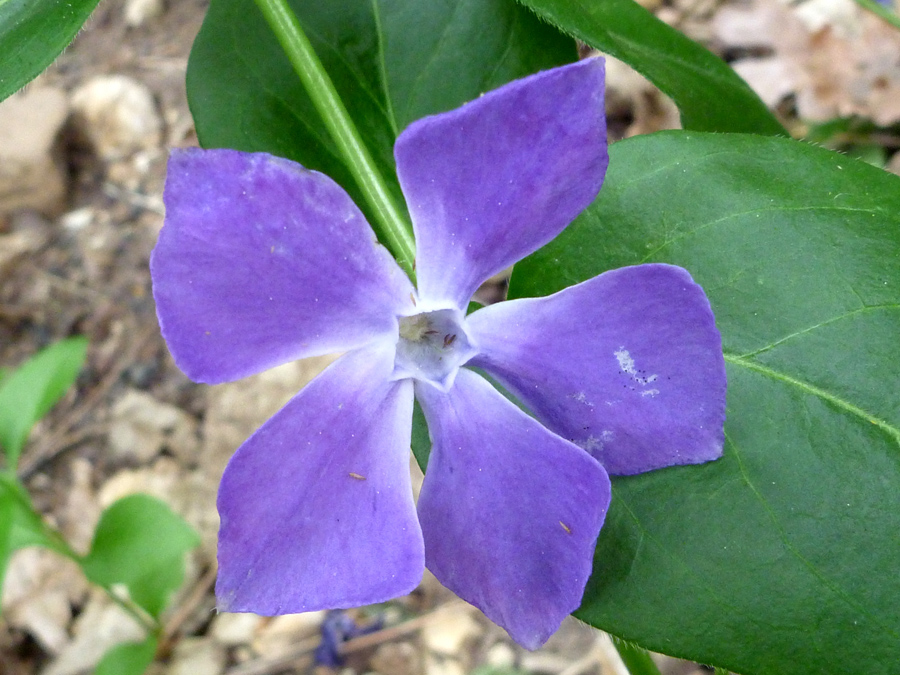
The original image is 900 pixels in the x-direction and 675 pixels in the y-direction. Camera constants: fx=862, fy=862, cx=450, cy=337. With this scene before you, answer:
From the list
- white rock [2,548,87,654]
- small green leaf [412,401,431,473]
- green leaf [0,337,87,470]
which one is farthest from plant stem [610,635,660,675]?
white rock [2,548,87,654]

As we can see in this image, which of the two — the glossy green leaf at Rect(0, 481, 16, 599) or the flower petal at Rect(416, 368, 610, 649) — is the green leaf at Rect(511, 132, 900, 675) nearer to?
the flower petal at Rect(416, 368, 610, 649)

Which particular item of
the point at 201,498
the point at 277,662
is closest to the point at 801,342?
the point at 277,662

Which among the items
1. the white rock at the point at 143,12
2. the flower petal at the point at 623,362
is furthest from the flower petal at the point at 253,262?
the white rock at the point at 143,12

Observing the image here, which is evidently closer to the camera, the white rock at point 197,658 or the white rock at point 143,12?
the white rock at point 197,658

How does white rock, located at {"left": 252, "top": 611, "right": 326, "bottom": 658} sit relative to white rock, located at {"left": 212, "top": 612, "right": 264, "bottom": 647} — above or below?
below

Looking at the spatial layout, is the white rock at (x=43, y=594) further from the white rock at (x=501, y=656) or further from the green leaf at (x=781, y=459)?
the green leaf at (x=781, y=459)
